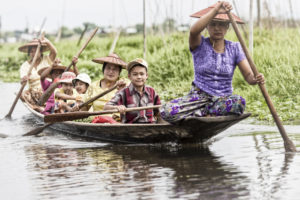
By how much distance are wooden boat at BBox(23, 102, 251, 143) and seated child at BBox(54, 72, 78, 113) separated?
884 millimetres

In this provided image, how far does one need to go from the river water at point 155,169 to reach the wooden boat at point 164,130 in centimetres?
10

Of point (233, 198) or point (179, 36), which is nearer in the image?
point (233, 198)

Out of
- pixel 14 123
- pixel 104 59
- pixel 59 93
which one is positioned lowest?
pixel 14 123

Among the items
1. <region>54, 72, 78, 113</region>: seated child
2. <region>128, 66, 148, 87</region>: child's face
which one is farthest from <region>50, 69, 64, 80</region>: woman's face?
<region>128, 66, 148, 87</region>: child's face

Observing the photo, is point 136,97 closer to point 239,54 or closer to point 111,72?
point 111,72

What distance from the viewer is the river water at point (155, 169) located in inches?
148

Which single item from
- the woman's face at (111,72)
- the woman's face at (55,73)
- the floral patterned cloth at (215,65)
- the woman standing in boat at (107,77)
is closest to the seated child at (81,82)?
the woman standing in boat at (107,77)

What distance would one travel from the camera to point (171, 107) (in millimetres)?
5117

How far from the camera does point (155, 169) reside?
4566 millimetres

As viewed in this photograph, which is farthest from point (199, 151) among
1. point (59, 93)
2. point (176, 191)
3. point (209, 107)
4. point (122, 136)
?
point (59, 93)

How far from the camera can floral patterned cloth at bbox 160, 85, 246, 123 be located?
505 cm

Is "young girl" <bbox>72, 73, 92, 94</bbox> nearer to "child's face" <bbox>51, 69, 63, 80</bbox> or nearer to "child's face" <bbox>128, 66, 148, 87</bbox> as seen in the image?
"child's face" <bbox>51, 69, 63, 80</bbox>

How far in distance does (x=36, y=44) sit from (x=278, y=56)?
156 inches

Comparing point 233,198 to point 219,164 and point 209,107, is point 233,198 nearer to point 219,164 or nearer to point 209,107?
point 219,164
